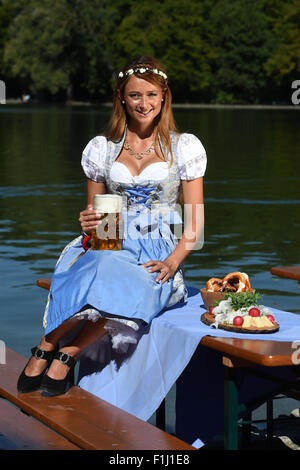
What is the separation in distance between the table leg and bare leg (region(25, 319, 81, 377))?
0.72 meters

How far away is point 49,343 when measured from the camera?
408 centimetres

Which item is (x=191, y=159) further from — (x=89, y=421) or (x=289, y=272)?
(x=89, y=421)

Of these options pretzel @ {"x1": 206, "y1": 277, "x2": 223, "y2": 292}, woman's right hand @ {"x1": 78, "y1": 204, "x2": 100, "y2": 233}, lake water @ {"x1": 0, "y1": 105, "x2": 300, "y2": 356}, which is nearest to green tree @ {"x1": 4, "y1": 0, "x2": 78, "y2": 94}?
lake water @ {"x1": 0, "y1": 105, "x2": 300, "y2": 356}

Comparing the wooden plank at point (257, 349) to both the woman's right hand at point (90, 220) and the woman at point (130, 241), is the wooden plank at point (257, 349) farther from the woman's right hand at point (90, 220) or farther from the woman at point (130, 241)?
the woman's right hand at point (90, 220)

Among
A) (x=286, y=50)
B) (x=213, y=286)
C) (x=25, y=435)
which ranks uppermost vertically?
(x=286, y=50)

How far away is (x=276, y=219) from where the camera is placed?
13.8 m

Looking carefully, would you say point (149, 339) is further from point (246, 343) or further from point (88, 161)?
point (88, 161)

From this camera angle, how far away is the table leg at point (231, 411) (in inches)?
143

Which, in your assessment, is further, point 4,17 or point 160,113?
point 4,17

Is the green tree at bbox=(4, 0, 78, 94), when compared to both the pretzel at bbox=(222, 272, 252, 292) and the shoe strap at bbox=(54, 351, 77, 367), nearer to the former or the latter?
the pretzel at bbox=(222, 272, 252, 292)

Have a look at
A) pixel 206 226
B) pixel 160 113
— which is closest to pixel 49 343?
pixel 160 113

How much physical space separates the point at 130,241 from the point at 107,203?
22 centimetres

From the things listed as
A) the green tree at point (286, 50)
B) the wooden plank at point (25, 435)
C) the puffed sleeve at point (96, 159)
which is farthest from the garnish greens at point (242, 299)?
the green tree at point (286, 50)
